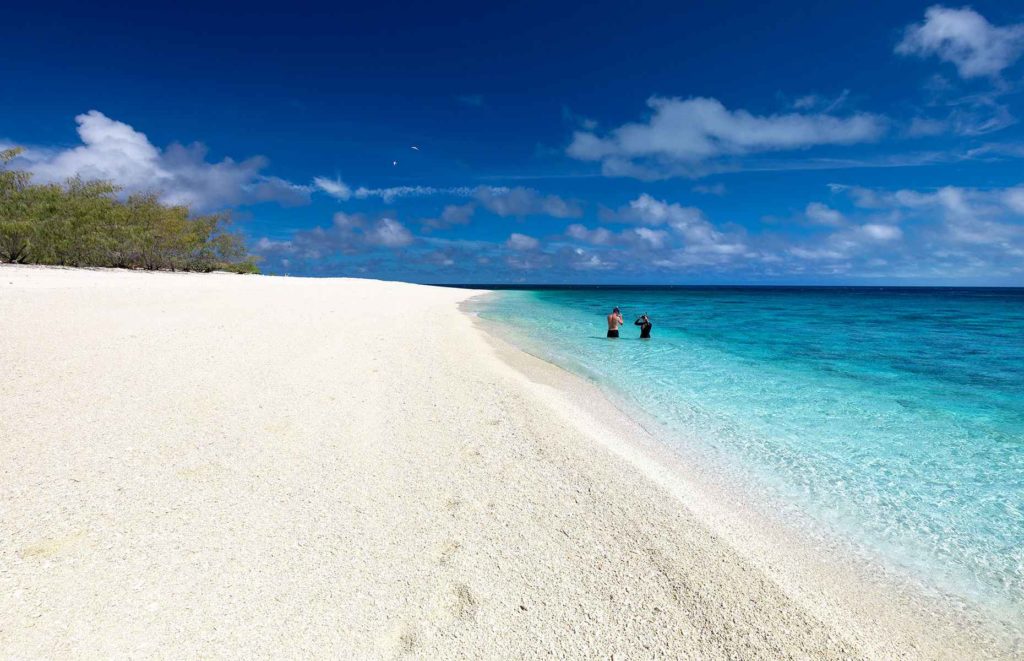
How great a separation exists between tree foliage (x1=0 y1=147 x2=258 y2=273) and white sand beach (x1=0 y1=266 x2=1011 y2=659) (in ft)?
122

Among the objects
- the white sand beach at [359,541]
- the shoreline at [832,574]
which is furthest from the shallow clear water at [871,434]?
the white sand beach at [359,541]

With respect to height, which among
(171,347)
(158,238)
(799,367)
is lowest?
(799,367)

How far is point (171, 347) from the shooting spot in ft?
30.2

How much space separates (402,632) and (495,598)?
68 cm

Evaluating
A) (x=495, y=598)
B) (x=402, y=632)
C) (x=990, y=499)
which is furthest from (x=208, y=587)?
(x=990, y=499)

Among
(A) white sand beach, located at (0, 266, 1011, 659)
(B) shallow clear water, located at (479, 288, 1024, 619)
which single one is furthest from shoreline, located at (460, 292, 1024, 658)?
(B) shallow clear water, located at (479, 288, 1024, 619)

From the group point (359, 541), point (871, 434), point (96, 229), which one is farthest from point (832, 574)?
point (96, 229)

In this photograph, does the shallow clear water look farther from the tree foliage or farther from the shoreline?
the tree foliage

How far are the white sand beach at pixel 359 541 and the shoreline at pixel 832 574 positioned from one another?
0.04m

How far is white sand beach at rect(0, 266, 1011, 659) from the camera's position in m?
3.05

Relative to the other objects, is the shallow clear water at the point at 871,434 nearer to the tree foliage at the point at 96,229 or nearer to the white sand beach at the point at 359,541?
the white sand beach at the point at 359,541

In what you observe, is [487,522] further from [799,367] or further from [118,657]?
[799,367]

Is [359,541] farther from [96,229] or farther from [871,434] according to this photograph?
[96,229]

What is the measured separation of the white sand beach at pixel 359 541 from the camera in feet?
10.00
